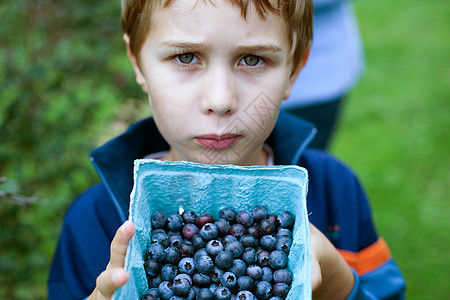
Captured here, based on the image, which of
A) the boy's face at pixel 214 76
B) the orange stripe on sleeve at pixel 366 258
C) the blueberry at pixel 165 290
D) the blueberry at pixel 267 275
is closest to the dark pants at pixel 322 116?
the orange stripe on sleeve at pixel 366 258

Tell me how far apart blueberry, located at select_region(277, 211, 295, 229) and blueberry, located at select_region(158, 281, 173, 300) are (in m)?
0.26

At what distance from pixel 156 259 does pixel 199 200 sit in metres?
0.17

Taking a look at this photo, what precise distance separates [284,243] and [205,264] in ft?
0.53

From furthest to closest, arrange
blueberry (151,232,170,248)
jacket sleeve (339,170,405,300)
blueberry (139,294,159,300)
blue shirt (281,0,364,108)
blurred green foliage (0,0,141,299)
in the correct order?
1. blue shirt (281,0,364,108)
2. blurred green foliage (0,0,141,299)
3. jacket sleeve (339,170,405,300)
4. blueberry (151,232,170,248)
5. blueberry (139,294,159,300)

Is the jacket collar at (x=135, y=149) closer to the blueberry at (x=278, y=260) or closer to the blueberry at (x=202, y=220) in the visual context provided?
the blueberry at (x=202, y=220)

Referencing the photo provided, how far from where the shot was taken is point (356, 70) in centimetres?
235

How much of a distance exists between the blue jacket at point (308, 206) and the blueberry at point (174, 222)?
0.84 ft

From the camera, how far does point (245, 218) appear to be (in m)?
1.05

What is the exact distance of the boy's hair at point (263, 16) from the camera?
1112mm

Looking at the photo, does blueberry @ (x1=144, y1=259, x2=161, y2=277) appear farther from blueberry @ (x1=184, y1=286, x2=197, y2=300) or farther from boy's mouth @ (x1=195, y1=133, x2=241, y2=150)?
boy's mouth @ (x1=195, y1=133, x2=241, y2=150)

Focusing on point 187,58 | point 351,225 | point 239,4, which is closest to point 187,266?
point 187,58

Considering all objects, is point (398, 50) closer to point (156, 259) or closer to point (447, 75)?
point (447, 75)

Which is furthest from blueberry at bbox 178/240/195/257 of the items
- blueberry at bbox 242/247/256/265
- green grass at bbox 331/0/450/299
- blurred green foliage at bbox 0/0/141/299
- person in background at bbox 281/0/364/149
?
green grass at bbox 331/0/450/299

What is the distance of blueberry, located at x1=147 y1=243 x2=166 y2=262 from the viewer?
95 centimetres
